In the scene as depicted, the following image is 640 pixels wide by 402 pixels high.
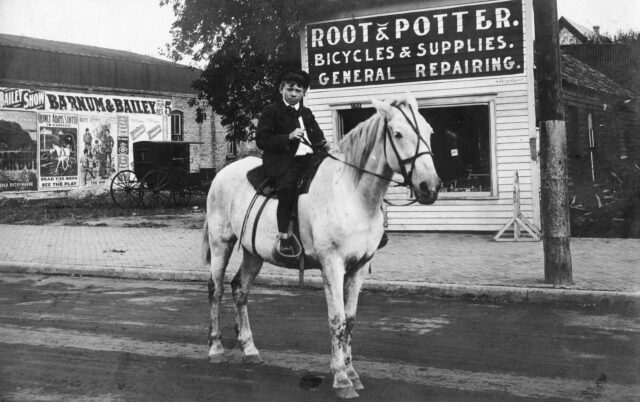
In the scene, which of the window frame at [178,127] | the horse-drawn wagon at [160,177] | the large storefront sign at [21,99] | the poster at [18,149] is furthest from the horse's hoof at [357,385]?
the window frame at [178,127]

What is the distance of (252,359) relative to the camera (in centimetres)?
517

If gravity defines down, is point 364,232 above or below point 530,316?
above

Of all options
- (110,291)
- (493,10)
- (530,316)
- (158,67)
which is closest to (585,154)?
(493,10)

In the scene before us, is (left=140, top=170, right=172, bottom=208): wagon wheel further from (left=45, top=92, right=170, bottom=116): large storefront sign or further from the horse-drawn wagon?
(left=45, top=92, right=170, bottom=116): large storefront sign

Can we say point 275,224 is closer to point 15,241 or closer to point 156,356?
point 156,356

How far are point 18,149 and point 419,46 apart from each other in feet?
71.4

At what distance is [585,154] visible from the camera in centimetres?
2084

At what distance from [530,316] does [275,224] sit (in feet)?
11.0

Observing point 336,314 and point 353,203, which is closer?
point 336,314

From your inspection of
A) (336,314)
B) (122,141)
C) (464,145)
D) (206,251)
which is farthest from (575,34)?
(336,314)

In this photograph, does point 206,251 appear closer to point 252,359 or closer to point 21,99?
point 252,359

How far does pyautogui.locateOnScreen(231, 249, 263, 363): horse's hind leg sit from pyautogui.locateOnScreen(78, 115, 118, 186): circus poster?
1100 inches

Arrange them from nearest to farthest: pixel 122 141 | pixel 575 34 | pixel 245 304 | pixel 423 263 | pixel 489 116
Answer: pixel 245 304, pixel 423 263, pixel 489 116, pixel 122 141, pixel 575 34

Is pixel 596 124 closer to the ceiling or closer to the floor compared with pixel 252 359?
closer to the ceiling
